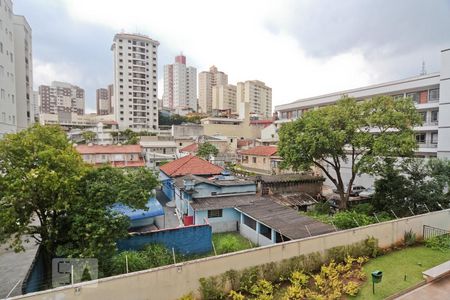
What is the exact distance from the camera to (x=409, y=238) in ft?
43.4

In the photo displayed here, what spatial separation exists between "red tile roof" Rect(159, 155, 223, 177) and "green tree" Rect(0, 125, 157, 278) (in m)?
13.3

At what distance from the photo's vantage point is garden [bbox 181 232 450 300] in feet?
28.5

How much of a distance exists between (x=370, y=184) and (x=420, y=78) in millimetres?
11666

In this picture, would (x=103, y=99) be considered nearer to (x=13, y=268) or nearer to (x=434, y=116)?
(x=13, y=268)

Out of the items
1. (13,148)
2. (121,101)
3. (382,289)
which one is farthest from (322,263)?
(121,101)

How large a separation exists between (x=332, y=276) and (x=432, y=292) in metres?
3.26

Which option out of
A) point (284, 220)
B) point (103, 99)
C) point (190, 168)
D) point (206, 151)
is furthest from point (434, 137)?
point (103, 99)

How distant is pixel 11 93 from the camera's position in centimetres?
2906

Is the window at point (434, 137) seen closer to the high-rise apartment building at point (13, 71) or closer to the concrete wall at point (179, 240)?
the concrete wall at point (179, 240)

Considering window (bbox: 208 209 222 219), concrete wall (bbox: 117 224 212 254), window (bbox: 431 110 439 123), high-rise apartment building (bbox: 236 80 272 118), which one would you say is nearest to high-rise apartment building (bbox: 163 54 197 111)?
high-rise apartment building (bbox: 236 80 272 118)

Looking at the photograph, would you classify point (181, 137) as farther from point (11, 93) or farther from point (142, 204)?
point (142, 204)

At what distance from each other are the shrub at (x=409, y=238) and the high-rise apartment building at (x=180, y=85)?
110m

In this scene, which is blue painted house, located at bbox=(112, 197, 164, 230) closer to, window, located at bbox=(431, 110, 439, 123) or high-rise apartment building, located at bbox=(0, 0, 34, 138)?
A: high-rise apartment building, located at bbox=(0, 0, 34, 138)

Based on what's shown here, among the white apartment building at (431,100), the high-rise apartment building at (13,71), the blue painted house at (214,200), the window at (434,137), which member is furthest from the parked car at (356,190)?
the high-rise apartment building at (13,71)
